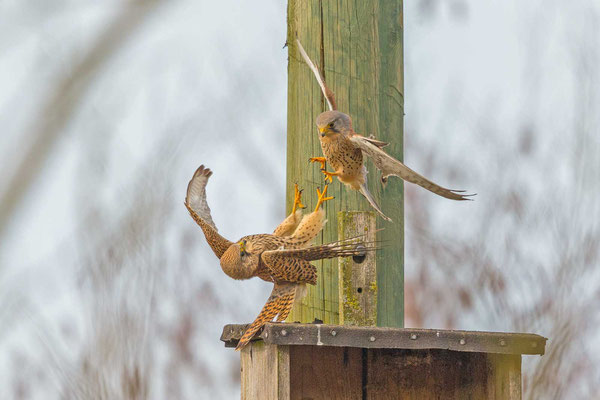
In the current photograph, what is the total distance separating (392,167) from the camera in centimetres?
280

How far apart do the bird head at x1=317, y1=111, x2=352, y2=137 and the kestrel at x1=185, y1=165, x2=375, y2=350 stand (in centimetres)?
26

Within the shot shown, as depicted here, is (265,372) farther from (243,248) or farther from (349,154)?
(349,154)

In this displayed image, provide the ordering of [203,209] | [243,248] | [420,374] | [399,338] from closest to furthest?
[399,338], [243,248], [420,374], [203,209]

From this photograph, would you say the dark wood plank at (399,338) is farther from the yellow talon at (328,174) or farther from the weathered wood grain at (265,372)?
the yellow talon at (328,174)

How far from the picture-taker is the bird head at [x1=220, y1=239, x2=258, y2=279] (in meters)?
2.86

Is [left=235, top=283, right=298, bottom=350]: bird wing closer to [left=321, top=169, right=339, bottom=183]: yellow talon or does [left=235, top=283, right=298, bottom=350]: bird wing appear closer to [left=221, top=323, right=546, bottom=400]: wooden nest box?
[left=221, top=323, right=546, bottom=400]: wooden nest box

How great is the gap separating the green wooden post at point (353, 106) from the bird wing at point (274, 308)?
0.73 feet

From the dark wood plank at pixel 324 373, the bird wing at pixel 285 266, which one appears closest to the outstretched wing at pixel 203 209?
the bird wing at pixel 285 266

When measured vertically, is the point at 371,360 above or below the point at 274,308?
below

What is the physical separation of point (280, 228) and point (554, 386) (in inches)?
67.8

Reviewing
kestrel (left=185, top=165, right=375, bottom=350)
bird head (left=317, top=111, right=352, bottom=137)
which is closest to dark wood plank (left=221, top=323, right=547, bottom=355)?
kestrel (left=185, top=165, right=375, bottom=350)

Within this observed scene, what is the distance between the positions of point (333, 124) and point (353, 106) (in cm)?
26

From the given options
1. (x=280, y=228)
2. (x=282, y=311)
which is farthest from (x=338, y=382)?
(x=280, y=228)

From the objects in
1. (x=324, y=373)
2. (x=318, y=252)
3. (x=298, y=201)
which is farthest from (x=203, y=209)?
(x=324, y=373)
